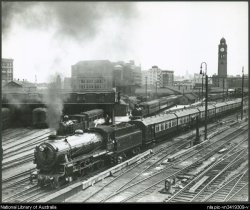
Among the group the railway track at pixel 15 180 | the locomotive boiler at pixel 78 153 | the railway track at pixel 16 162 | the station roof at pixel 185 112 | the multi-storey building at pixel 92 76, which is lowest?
the railway track at pixel 15 180

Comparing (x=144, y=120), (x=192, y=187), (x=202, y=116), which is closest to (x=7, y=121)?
(x=144, y=120)

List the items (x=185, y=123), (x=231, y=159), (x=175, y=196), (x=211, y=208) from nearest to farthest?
(x=211, y=208), (x=175, y=196), (x=231, y=159), (x=185, y=123)

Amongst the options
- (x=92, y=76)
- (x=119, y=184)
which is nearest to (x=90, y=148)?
(x=119, y=184)

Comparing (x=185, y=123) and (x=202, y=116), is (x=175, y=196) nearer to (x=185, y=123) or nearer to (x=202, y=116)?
(x=185, y=123)

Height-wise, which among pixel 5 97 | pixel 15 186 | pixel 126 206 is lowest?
pixel 15 186

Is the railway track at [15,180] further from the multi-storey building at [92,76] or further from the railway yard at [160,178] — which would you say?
the multi-storey building at [92,76]

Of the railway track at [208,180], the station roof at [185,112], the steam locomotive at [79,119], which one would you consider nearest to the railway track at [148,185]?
the railway track at [208,180]
